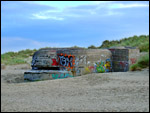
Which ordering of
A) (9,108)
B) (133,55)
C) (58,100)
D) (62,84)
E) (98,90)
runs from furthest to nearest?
(133,55) → (62,84) → (98,90) → (58,100) → (9,108)

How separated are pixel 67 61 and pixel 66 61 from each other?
0.05 m

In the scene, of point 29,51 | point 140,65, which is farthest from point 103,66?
point 29,51

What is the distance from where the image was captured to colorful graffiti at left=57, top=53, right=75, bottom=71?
1280 centimetres

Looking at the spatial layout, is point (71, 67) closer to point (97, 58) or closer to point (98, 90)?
point (97, 58)

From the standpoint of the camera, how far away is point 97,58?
13562 mm

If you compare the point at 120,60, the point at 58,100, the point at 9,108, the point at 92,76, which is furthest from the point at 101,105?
the point at 120,60

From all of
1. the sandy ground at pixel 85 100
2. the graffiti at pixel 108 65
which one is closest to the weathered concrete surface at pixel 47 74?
the graffiti at pixel 108 65

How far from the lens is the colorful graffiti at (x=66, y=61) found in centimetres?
1280

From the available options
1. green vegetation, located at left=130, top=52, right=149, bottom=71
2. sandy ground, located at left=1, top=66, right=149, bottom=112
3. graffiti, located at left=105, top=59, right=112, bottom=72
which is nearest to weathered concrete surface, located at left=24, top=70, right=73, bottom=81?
graffiti, located at left=105, top=59, right=112, bottom=72

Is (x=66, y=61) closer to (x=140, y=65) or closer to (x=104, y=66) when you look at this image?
(x=104, y=66)

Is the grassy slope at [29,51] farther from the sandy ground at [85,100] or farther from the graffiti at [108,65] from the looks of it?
the sandy ground at [85,100]

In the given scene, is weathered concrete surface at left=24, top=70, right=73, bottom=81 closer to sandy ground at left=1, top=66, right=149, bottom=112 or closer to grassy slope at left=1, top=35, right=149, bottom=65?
sandy ground at left=1, top=66, right=149, bottom=112

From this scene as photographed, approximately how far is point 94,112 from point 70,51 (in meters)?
7.28

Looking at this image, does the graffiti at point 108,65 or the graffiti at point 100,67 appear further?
the graffiti at point 108,65
